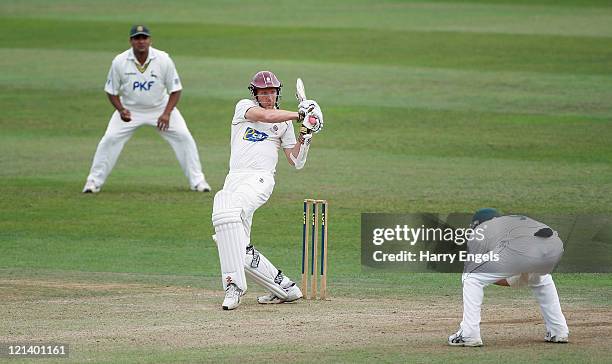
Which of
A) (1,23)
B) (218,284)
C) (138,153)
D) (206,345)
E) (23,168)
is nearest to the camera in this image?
(206,345)

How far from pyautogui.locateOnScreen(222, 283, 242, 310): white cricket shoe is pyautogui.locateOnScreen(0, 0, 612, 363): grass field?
0.39 ft

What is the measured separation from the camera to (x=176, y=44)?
28.4 metres

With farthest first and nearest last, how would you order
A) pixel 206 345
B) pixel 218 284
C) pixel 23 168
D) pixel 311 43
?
1. pixel 311 43
2. pixel 23 168
3. pixel 218 284
4. pixel 206 345

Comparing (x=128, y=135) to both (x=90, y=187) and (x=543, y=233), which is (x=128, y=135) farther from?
(x=543, y=233)

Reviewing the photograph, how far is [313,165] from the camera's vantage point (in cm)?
1853

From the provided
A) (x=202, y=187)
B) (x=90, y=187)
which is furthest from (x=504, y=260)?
(x=90, y=187)

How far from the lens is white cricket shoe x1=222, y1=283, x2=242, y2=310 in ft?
34.1

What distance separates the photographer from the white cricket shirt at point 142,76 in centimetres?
1648

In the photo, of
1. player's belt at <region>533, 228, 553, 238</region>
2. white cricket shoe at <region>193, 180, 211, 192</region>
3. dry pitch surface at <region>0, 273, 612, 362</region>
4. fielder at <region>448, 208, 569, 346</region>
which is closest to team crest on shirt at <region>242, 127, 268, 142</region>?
dry pitch surface at <region>0, 273, 612, 362</region>

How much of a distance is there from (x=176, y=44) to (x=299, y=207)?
13.3m

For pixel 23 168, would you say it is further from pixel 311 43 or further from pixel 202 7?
pixel 202 7

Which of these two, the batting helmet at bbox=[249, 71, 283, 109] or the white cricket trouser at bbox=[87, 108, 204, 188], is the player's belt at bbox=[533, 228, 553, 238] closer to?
the batting helmet at bbox=[249, 71, 283, 109]

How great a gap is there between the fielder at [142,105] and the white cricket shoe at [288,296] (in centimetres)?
586

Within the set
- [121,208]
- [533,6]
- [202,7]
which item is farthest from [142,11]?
[121,208]
